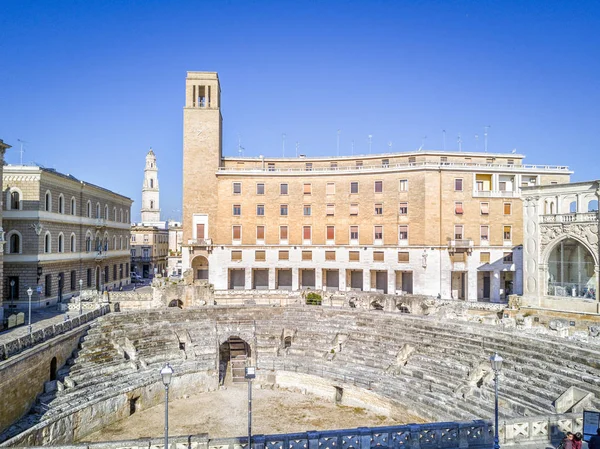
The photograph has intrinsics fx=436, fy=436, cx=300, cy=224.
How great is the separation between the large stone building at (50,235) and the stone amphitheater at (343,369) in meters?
9.16

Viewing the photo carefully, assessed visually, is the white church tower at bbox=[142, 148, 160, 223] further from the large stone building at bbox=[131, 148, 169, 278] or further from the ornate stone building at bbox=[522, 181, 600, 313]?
the ornate stone building at bbox=[522, 181, 600, 313]

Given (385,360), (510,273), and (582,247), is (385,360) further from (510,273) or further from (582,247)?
(510,273)

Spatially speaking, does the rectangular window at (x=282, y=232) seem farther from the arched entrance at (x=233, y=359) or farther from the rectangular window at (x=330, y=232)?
the arched entrance at (x=233, y=359)

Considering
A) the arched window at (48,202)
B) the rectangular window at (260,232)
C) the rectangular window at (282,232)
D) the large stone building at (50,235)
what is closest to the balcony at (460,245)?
the rectangular window at (282,232)

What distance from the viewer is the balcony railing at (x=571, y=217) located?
26.7m

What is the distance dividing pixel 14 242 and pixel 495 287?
143ft

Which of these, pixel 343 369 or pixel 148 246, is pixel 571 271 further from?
pixel 148 246

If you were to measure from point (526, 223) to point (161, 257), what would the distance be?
64.6m

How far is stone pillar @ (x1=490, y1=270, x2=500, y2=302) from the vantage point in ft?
145

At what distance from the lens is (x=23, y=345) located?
2067 cm

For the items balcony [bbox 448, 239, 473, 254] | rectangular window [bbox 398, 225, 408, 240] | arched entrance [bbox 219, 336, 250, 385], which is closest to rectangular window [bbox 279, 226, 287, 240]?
rectangular window [bbox 398, 225, 408, 240]

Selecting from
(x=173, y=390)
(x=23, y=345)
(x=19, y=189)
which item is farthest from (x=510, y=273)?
(x=19, y=189)

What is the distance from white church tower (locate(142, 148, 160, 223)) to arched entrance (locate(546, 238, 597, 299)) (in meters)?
80.3

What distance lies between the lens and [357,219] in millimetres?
47875
